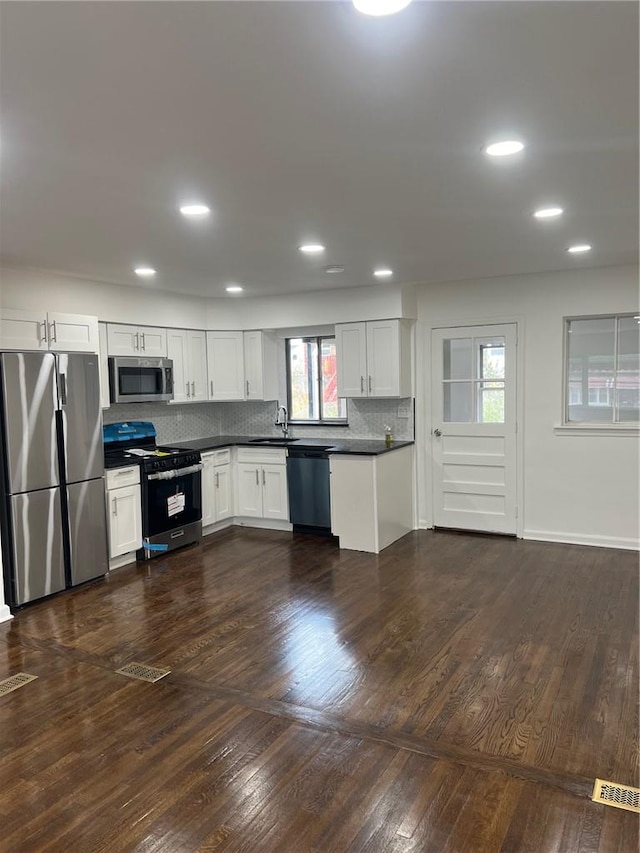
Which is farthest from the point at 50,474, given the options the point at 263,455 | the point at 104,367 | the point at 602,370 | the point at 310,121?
the point at 602,370

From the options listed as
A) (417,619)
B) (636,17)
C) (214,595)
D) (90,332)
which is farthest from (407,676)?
(90,332)

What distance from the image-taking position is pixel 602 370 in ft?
17.9

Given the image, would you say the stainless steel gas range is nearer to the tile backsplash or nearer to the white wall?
the tile backsplash

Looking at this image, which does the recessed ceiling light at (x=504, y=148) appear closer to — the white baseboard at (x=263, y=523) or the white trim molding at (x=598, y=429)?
the white trim molding at (x=598, y=429)

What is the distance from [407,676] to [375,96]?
8.87 ft

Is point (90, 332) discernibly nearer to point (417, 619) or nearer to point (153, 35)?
point (417, 619)

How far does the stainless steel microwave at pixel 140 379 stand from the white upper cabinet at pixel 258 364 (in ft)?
3.18

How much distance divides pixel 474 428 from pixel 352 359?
138 cm

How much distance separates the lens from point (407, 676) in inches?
127

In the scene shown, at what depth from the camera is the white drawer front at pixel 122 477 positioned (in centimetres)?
500

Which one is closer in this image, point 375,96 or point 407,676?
point 375,96

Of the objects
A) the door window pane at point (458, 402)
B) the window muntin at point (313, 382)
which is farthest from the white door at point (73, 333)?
the door window pane at point (458, 402)

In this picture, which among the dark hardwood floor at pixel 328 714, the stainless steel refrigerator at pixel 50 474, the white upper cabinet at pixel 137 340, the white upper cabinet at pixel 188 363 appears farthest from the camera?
the white upper cabinet at pixel 188 363

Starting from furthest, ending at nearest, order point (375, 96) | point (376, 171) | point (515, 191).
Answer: point (515, 191), point (376, 171), point (375, 96)
